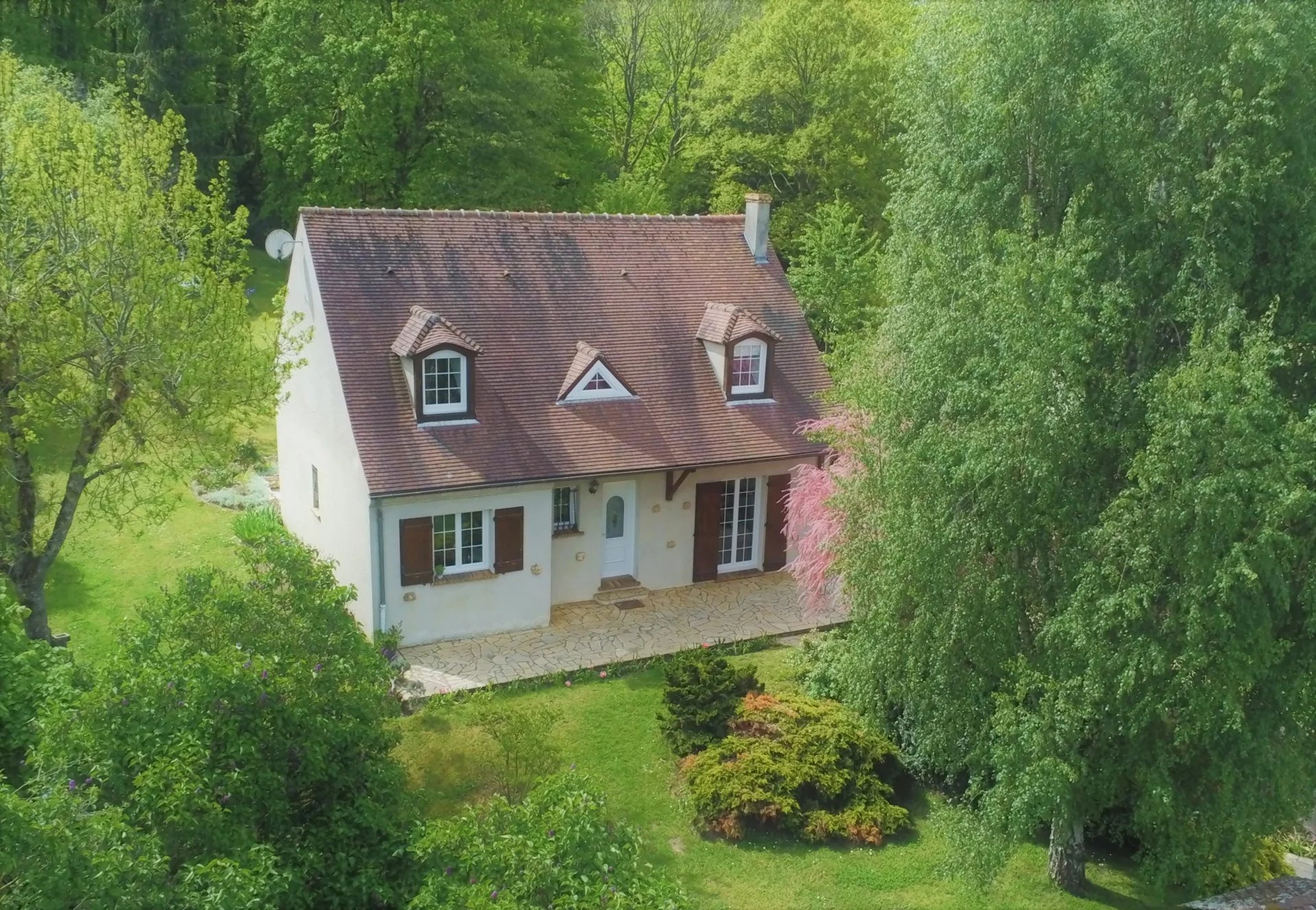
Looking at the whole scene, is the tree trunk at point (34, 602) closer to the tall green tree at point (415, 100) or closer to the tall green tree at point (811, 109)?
the tall green tree at point (415, 100)

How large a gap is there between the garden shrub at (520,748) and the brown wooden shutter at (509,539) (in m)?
5.45

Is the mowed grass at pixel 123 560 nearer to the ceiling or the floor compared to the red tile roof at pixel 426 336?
nearer to the floor

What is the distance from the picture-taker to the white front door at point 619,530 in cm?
2159

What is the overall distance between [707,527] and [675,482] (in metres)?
1.43

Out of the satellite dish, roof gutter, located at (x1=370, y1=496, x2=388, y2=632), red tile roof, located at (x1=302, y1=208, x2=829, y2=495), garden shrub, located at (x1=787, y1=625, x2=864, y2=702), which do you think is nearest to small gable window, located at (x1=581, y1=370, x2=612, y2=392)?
red tile roof, located at (x1=302, y1=208, x2=829, y2=495)

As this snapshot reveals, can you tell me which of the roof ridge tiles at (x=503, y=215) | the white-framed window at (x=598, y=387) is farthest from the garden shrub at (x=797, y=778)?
the roof ridge tiles at (x=503, y=215)

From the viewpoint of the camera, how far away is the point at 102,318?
15.7 meters

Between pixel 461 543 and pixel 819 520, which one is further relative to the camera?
pixel 461 543

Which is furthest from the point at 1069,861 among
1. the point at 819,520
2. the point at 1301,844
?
the point at 819,520

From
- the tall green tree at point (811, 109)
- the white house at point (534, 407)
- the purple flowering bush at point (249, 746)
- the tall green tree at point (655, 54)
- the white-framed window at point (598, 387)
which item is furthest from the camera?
the tall green tree at point (655, 54)

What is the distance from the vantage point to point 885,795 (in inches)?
623

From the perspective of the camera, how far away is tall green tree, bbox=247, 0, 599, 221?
33.1 meters

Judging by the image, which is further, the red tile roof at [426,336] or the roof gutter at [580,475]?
the red tile roof at [426,336]

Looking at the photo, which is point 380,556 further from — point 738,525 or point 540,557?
point 738,525
